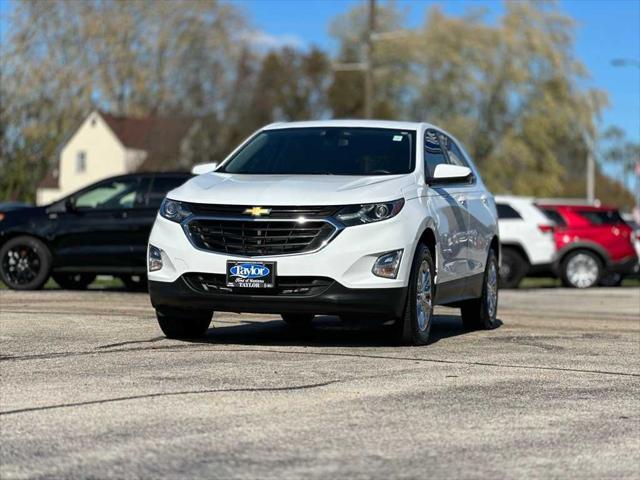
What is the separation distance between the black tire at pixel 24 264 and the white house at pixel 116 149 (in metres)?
46.7

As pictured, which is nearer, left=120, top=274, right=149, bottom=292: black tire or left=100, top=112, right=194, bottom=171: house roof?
left=120, top=274, right=149, bottom=292: black tire

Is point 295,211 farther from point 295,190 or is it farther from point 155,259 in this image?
point 155,259

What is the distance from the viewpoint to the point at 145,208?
17.7 meters

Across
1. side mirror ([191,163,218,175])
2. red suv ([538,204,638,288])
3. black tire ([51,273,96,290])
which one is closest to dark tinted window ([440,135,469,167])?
side mirror ([191,163,218,175])

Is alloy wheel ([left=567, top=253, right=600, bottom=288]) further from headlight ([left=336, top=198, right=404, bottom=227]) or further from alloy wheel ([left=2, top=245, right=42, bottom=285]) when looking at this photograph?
headlight ([left=336, top=198, right=404, bottom=227])

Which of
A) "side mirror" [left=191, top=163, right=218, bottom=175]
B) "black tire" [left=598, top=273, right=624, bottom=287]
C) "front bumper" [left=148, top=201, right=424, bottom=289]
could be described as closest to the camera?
"front bumper" [left=148, top=201, right=424, bottom=289]

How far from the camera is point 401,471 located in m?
5.38

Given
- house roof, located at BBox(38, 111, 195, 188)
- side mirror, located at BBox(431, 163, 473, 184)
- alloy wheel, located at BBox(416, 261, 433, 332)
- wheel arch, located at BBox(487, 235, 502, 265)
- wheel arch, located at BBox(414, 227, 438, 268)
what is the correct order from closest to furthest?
alloy wheel, located at BBox(416, 261, 433, 332) → wheel arch, located at BBox(414, 227, 438, 268) → side mirror, located at BBox(431, 163, 473, 184) → wheel arch, located at BBox(487, 235, 502, 265) → house roof, located at BBox(38, 111, 195, 188)

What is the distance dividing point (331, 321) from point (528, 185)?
47371 mm

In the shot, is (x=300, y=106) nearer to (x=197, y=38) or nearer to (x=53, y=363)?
(x=197, y=38)

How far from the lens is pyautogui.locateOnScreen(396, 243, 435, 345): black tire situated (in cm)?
994

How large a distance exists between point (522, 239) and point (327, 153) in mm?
14670

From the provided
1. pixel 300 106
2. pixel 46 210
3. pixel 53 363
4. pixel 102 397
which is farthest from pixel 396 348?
pixel 300 106

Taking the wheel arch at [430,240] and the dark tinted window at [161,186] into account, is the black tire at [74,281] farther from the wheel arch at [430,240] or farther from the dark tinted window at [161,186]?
the wheel arch at [430,240]
